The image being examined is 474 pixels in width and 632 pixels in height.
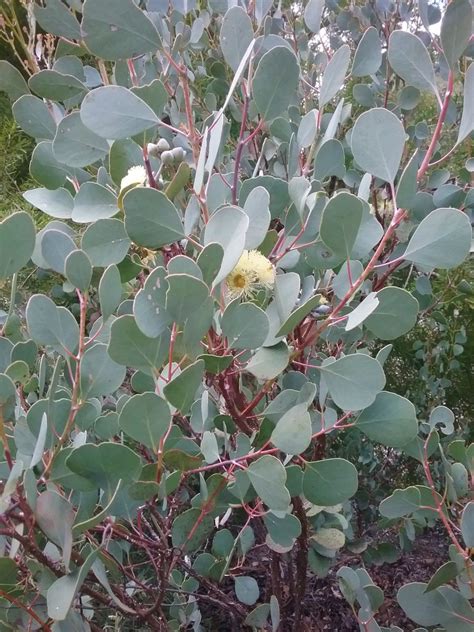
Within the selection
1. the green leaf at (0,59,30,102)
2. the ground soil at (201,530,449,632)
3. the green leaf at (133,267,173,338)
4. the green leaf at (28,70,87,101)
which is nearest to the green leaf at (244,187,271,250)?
the green leaf at (133,267,173,338)

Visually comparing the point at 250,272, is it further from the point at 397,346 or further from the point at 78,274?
the point at 397,346

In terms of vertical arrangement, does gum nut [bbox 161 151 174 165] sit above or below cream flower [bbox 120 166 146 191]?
above

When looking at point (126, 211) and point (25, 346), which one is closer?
point (126, 211)

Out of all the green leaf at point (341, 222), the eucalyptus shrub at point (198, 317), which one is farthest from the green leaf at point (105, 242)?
the green leaf at point (341, 222)

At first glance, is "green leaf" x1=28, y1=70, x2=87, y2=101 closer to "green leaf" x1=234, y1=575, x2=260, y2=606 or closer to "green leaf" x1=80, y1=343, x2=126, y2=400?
"green leaf" x1=80, y1=343, x2=126, y2=400

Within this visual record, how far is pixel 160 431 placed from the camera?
530mm

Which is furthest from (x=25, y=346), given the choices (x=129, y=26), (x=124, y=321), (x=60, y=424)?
(x=129, y=26)

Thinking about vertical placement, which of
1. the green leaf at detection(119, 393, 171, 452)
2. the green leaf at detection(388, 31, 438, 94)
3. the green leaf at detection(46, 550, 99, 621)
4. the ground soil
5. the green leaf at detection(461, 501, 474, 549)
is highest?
Answer: the green leaf at detection(388, 31, 438, 94)

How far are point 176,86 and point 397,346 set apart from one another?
95 centimetres

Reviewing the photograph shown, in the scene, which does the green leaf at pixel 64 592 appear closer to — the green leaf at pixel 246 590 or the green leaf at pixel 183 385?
the green leaf at pixel 183 385

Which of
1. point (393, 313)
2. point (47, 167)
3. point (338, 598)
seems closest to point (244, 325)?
point (393, 313)

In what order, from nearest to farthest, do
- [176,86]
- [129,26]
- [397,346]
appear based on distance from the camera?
→ [129,26]
[176,86]
[397,346]

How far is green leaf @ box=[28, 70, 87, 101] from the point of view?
2.36ft

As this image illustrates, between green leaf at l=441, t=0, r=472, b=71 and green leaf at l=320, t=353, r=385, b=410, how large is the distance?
27 cm
